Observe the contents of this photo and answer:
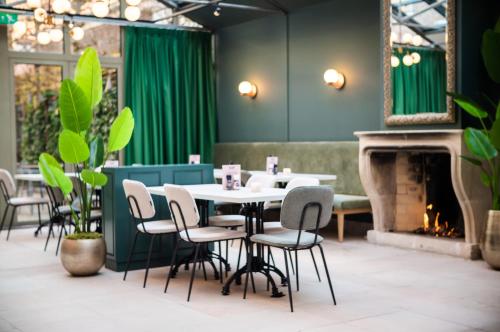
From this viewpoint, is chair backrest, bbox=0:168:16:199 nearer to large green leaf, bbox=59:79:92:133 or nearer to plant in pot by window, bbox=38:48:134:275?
plant in pot by window, bbox=38:48:134:275

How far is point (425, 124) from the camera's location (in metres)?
7.17

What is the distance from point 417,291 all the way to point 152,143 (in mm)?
6120

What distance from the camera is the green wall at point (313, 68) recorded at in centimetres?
682

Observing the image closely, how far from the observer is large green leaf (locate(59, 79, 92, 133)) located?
564cm

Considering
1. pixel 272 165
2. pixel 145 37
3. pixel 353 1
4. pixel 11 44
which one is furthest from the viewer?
pixel 145 37

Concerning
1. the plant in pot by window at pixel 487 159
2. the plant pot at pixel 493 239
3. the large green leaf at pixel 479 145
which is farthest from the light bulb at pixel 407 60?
the plant pot at pixel 493 239

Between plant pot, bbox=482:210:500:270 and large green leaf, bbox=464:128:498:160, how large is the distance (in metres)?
0.50

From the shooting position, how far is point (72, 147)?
563 centimetres

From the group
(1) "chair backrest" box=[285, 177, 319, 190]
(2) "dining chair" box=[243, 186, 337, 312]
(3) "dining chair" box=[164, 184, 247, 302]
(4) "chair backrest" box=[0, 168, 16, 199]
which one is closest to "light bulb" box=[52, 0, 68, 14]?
(4) "chair backrest" box=[0, 168, 16, 199]

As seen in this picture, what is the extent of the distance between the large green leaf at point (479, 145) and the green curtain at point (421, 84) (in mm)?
914

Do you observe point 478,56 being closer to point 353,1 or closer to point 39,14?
point 353,1

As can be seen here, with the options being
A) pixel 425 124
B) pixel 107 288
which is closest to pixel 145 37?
pixel 425 124

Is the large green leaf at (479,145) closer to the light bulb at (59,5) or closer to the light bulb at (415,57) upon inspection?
the light bulb at (415,57)

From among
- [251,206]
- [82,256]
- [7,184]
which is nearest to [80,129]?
[82,256]
